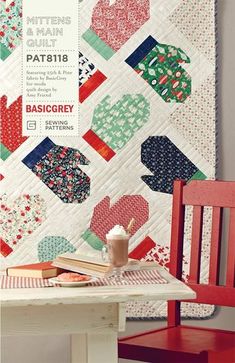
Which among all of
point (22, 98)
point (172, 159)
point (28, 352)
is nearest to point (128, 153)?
point (172, 159)

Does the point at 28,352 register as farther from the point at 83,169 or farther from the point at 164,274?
the point at 164,274

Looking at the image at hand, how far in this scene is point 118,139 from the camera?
307 cm

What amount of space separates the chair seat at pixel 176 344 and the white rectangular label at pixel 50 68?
2.80 feet

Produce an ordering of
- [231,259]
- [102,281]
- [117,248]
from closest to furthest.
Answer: [102,281] < [117,248] < [231,259]

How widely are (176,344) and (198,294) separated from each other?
24cm

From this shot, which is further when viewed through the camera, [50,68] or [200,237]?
[50,68]

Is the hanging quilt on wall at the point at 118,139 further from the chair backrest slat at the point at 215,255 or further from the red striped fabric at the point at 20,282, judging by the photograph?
the red striped fabric at the point at 20,282

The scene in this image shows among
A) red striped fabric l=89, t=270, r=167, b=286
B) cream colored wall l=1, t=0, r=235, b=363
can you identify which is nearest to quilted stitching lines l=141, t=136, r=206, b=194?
cream colored wall l=1, t=0, r=235, b=363

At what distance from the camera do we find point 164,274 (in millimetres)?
2307

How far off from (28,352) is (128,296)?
121cm

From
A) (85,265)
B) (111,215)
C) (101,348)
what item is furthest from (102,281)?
(111,215)

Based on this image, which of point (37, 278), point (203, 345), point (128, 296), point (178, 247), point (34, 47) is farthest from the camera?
point (34, 47)

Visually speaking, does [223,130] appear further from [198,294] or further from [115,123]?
[198,294]

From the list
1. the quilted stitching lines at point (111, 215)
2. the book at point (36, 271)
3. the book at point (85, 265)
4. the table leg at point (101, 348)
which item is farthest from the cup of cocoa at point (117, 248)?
the quilted stitching lines at point (111, 215)
